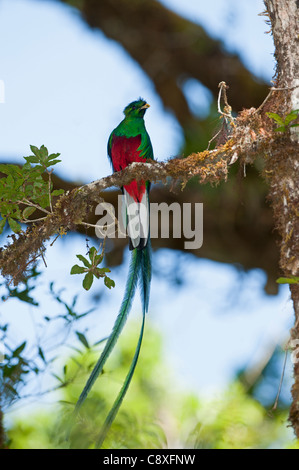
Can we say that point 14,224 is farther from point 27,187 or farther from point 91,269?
point 91,269

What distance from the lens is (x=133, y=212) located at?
283 cm

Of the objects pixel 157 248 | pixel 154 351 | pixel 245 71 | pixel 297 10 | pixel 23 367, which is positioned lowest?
pixel 154 351

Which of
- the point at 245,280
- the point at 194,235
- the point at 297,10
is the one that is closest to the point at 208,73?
the point at 194,235

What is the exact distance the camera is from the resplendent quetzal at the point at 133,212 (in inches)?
78.7

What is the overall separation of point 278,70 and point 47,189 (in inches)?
41.2

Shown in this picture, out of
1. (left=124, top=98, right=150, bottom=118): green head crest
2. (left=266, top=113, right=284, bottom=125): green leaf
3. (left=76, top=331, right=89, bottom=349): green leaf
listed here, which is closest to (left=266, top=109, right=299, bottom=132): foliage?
(left=266, top=113, right=284, bottom=125): green leaf

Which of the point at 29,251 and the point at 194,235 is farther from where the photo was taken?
the point at 194,235

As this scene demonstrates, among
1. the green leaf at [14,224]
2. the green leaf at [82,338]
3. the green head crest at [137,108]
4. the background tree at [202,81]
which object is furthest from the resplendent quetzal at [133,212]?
the background tree at [202,81]

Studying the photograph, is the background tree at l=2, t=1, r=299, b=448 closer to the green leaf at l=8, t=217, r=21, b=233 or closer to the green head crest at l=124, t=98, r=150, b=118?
the green head crest at l=124, t=98, r=150, b=118

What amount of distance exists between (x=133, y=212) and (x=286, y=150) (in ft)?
3.91

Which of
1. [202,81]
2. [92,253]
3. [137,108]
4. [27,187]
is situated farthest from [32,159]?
[202,81]

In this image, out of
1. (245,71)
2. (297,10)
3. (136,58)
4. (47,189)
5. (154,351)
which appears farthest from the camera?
(154,351)

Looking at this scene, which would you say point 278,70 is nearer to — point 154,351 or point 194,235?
point 194,235

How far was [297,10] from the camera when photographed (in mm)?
1863
